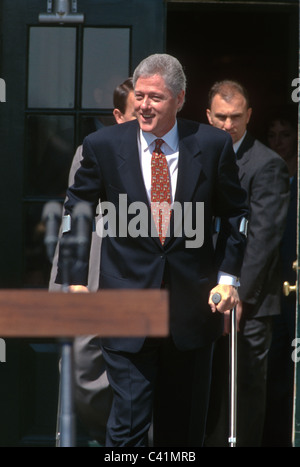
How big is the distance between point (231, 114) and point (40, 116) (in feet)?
3.36

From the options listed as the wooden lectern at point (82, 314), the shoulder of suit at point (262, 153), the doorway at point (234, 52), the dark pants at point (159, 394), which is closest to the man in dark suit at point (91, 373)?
the dark pants at point (159, 394)

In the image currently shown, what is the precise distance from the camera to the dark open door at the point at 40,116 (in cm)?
523

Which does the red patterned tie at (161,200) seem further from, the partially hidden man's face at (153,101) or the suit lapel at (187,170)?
the partially hidden man's face at (153,101)

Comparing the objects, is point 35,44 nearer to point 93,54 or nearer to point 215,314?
point 93,54

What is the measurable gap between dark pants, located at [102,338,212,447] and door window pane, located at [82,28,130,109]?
161 centimetres

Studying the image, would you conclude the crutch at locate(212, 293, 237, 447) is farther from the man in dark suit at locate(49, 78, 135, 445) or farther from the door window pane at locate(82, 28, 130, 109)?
the door window pane at locate(82, 28, 130, 109)

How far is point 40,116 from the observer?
525 cm

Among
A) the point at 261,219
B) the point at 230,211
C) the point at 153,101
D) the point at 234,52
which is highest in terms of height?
the point at 234,52

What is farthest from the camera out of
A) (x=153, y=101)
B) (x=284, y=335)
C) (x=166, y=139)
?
(x=284, y=335)

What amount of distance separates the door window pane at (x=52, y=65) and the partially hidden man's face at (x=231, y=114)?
0.77 meters

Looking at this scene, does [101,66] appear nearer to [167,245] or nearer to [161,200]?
[161,200]

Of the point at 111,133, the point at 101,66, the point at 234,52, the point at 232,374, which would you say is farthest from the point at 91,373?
the point at 234,52

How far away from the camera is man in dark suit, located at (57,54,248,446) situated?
4.12m

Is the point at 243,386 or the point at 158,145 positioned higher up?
the point at 158,145
